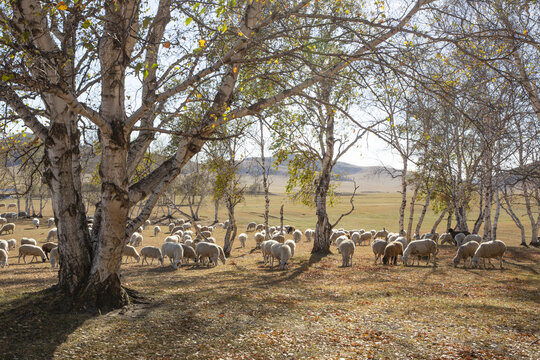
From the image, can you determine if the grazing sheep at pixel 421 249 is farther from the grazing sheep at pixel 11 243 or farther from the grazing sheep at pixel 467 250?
the grazing sheep at pixel 11 243

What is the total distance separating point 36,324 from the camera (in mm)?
7152

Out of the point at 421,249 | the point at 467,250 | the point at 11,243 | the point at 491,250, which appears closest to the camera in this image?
the point at 491,250

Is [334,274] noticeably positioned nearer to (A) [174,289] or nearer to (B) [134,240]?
(A) [174,289]

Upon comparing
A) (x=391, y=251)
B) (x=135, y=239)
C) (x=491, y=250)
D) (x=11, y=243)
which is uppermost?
(x=491, y=250)

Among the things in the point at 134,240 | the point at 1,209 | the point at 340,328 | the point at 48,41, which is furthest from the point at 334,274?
the point at 1,209

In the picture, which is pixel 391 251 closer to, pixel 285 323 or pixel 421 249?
pixel 421 249

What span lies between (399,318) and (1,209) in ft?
284

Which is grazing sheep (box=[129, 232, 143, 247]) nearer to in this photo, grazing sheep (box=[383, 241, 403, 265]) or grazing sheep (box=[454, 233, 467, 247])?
grazing sheep (box=[383, 241, 403, 265])

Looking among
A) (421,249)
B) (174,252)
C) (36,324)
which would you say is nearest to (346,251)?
(421,249)

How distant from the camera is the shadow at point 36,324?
6.12 m

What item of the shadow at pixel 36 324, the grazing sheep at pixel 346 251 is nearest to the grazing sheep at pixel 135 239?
the grazing sheep at pixel 346 251

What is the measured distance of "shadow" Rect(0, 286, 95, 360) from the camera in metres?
6.12

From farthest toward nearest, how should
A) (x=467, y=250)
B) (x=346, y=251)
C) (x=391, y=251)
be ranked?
(x=391, y=251) < (x=467, y=250) < (x=346, y=251)

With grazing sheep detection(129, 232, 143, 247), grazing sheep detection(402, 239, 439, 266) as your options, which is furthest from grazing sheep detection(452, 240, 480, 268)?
grazing sheep detection(129, 232, 143, 247)
